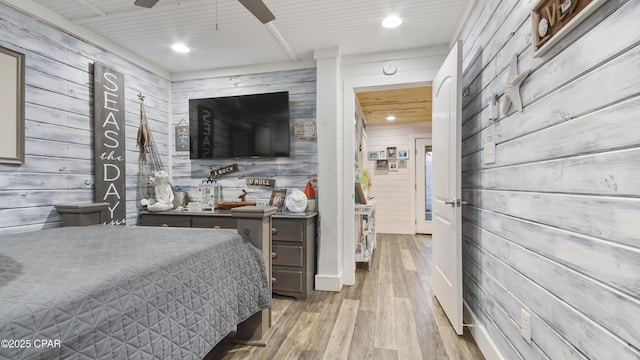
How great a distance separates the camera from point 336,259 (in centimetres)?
290

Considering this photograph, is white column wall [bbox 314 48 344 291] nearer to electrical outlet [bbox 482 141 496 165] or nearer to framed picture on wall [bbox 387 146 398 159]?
electrical outlet [bbox 482 141 496 165]

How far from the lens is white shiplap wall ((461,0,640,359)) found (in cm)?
78

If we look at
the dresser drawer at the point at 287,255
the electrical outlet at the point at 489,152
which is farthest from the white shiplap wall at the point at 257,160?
the electrical outlet at the point at 489,152

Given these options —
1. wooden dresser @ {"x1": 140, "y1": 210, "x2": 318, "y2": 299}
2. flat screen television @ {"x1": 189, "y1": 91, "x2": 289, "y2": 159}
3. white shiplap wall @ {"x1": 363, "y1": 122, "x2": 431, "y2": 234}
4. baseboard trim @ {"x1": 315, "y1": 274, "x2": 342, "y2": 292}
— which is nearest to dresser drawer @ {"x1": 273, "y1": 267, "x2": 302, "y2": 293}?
wooden dresser @ {"x1": 140, "y1": 210, "x2": 318, "y2": 299}

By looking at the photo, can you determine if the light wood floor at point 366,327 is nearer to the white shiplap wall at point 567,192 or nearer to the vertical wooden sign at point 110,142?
the white shiplap wall at point 567,192

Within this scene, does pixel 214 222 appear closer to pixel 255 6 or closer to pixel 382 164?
pixel 255 6

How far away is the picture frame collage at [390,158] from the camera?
6.06 m

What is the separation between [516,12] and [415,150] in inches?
187

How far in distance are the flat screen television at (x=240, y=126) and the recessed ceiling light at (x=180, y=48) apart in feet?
1.85

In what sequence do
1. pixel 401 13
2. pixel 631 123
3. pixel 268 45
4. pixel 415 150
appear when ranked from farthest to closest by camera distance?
1. pixel 415 150
2. pixel 268 45
3. pixel 401 13
4. pixel 631 123

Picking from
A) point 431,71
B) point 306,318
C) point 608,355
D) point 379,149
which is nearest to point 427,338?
point 306,318

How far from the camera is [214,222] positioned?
9.07ft

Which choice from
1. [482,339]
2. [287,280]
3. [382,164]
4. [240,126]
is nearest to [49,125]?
[240,126]

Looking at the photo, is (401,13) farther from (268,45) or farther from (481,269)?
(481,269)
